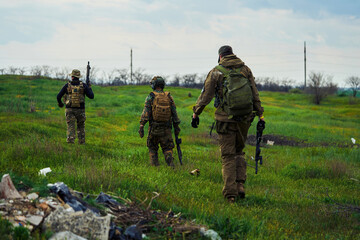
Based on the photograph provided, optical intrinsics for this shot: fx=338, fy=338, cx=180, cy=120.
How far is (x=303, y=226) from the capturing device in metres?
4.76

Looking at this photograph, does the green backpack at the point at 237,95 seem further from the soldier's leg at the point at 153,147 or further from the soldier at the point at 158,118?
the soldier's leg at the point at 153,147

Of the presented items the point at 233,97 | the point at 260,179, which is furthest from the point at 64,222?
the point at 260,179

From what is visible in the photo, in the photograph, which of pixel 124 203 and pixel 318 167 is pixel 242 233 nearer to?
pixel 124 203

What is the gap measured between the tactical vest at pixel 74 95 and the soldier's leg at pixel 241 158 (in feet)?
17.8

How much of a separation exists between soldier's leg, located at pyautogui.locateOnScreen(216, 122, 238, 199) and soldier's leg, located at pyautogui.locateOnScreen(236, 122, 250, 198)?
14 cm

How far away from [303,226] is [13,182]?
12.5 ft

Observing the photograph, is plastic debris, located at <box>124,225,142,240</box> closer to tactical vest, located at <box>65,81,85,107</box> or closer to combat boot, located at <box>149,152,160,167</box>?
combat boot, located at <box>149,152,160,167</box>

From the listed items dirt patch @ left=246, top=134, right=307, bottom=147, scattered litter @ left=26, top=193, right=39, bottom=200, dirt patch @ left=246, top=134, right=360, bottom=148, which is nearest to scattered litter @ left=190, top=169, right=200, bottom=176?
scattered litter @ left=26, top=193, right=39, bottom=200

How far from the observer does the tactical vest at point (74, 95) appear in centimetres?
948

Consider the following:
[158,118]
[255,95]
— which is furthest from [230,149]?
[158,118]

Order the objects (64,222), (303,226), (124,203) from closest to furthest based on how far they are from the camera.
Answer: (64,222) < (124,203) < (303,226)

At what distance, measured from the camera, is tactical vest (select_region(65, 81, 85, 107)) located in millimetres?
9484

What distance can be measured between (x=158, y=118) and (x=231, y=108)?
2.60m

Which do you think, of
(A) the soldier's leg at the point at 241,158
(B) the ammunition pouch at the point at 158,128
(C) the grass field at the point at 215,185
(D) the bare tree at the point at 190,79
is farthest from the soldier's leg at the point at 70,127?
(D) the bare tree at the point at 190,79
